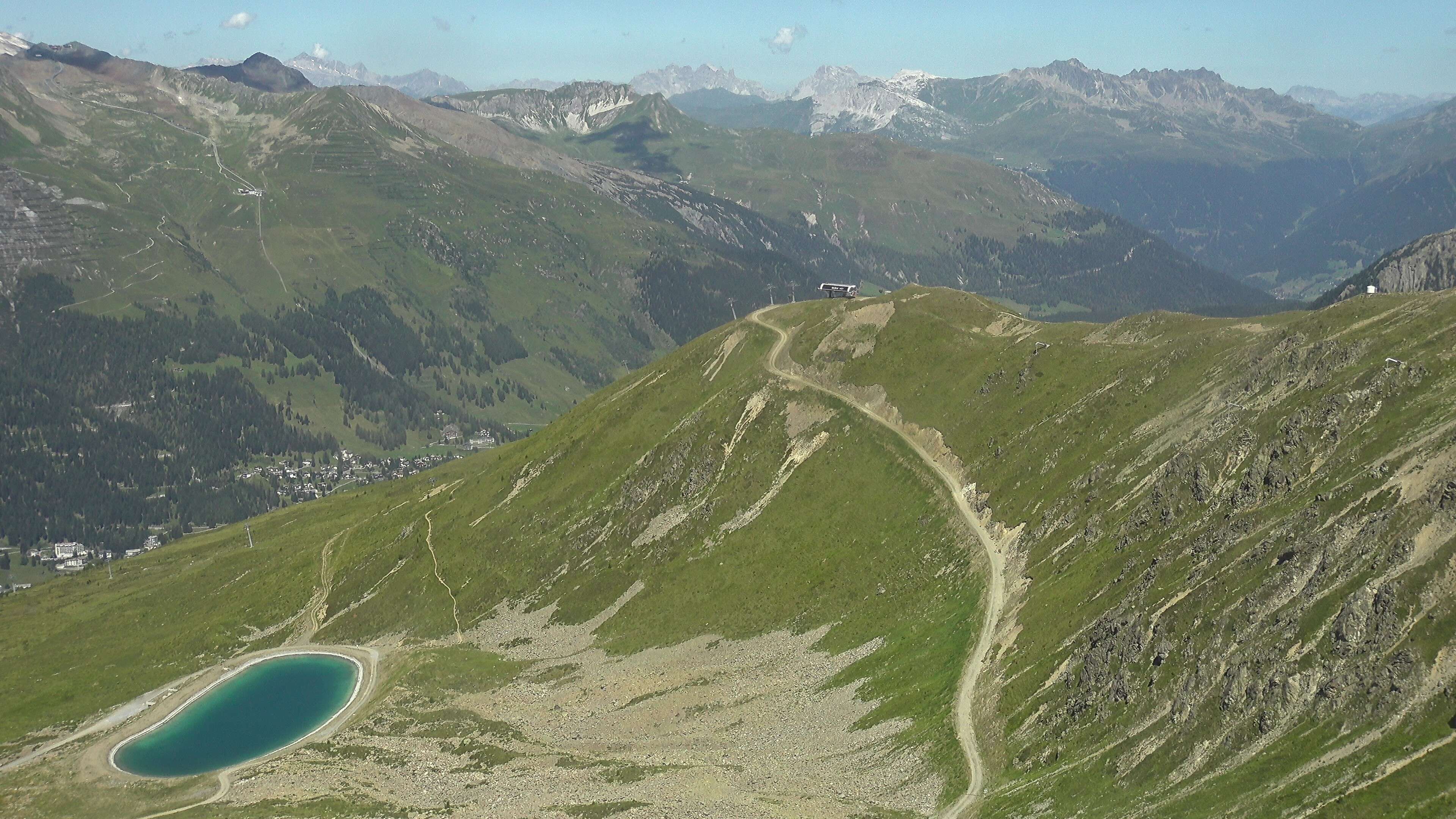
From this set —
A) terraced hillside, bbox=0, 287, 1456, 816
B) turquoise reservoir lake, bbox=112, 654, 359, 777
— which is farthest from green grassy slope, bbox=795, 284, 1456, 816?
turquoise reservoir lake, bbox=112, 654, 359, 777

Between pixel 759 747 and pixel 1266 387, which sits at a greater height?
pixel 1266 387

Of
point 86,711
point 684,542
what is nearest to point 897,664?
point 684,542

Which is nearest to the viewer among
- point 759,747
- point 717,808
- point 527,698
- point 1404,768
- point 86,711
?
point 1404,768

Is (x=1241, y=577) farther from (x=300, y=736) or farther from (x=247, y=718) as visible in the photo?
(x=247, y=718)

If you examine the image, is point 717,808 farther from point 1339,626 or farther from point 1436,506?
point 1436,506

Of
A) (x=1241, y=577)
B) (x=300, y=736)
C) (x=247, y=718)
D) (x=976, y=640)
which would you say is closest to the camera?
(x=1241, y=577)

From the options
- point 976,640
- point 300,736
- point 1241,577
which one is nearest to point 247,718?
point 300,736

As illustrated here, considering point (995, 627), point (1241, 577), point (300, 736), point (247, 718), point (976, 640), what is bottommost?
point (300, 736)

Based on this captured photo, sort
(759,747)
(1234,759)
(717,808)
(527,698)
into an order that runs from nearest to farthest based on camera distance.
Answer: (1234,759) → (717,808) → (759,747) → (527,698)
